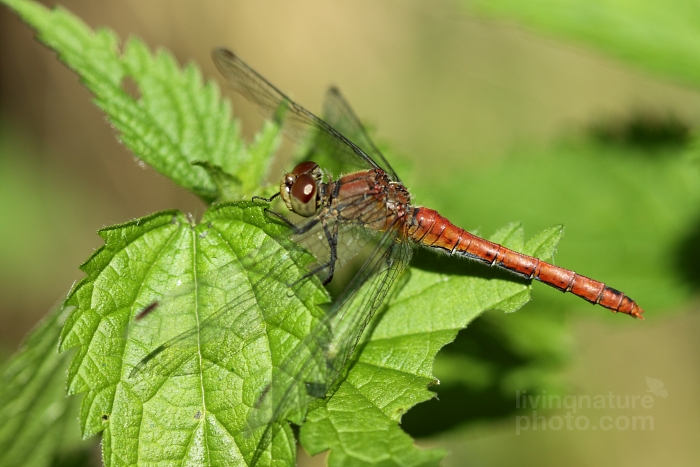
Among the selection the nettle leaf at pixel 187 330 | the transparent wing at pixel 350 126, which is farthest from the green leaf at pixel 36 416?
the transparent wing at pixel 350 126

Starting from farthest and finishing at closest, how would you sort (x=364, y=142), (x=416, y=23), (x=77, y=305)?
1. (x=416, y=23)
2. (x=364, y=142)
3. (x=77, y=305)

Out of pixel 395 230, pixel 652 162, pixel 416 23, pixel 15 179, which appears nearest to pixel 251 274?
pixel 395 230

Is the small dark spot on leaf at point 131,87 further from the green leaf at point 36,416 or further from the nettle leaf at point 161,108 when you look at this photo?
the green leaf at point 36,416

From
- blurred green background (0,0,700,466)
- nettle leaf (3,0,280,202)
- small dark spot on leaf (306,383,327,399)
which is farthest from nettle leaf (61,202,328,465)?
blurred green background (0,0,700,466)

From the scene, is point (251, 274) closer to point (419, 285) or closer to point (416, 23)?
point (419, 285)

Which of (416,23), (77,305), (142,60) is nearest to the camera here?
(77,305)

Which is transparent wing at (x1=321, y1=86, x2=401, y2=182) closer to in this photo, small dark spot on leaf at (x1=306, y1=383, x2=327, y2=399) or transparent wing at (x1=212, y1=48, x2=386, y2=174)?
Answer: transparent wing at (x1=212, y1=48, x2=386, y2=174)

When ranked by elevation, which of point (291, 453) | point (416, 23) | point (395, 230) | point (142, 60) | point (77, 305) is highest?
point (416, 23)
